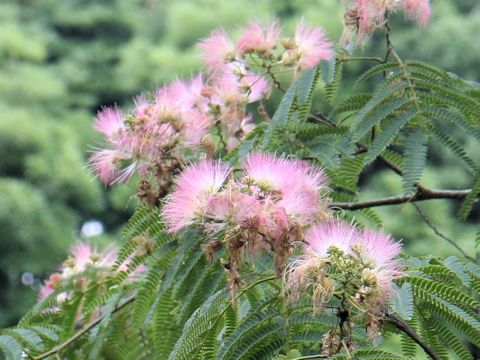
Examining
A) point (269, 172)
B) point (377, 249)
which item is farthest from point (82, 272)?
point (377, 249)

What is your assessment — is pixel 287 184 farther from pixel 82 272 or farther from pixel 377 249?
pixel 82 272

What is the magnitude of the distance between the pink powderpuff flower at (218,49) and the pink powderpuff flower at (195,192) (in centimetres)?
75

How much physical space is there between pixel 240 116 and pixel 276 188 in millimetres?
746

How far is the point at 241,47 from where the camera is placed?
7.45 ft

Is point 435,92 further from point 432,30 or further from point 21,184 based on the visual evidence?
point 432,30

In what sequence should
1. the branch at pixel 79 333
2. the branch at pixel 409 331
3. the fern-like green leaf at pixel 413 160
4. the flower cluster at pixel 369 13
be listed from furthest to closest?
the branch at pixel 79 333 → the flower cluster at pixel 369 13 → the fern-like green leaf at pixel 413 160 → the branch at pixel 409 331

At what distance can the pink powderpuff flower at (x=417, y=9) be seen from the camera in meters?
2.20

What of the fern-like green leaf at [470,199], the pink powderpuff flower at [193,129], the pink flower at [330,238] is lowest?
the pink flower at [330,238]

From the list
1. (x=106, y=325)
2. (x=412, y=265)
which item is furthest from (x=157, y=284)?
(x=412, y=265)

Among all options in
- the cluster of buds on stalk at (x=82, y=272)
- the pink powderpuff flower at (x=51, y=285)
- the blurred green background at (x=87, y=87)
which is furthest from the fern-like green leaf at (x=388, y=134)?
the blurred green background at (x=87, y=87)

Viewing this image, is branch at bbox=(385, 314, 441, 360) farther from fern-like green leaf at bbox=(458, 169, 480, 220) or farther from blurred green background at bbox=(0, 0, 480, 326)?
blurred green background at bbox=(0, 0, 480, 326)

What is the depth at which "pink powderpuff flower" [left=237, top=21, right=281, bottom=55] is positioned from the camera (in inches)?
88.0

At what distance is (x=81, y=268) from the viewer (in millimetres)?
2576

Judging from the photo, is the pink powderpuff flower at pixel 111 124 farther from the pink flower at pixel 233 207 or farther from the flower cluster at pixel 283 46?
the pink flower at pixel 233 207
